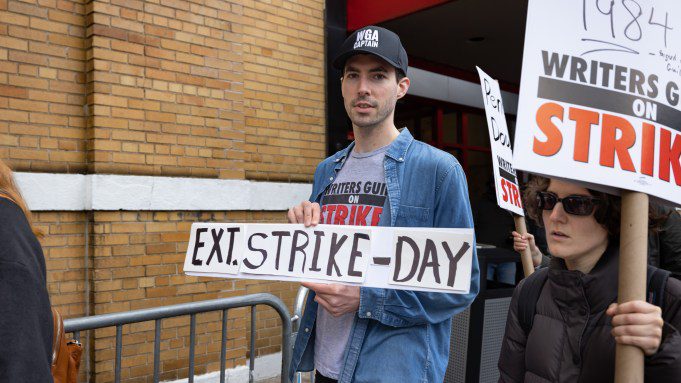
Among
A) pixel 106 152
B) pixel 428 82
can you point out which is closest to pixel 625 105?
pixel 106 152

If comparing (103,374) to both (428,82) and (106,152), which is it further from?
(428,82)

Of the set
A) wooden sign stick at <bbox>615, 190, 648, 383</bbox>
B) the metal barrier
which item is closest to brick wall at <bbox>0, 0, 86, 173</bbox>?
the metal barrier

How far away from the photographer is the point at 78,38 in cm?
430

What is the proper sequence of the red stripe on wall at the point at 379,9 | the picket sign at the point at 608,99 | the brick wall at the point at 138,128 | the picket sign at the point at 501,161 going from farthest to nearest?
1. the red stripe on wall at the point at 379,9
2. the brick wall at the point at 138,128
3. the picket sign at the point at 501,161
4. the picket sign at the point at 608,99

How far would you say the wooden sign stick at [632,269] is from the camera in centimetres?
119

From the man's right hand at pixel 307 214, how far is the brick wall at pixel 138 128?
9.32 ft

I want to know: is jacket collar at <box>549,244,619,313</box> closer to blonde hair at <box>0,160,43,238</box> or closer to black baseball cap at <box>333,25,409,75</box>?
black baseball cap at <box>333,25,409,75</box>

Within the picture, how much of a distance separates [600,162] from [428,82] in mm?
7522

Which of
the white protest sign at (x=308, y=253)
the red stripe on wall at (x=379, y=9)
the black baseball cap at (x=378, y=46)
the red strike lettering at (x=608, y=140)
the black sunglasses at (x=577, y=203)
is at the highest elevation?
the red stripe on wall at (x=379, y=9)

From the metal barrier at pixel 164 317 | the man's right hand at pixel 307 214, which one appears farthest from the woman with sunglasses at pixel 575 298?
the metal barrier at pixel 164 317

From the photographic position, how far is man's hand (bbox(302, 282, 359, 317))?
1.72m

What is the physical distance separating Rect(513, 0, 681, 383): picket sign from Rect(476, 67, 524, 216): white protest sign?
1.40 metres

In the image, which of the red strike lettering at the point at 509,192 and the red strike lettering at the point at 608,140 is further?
the red strike lettering at the point at 509,192

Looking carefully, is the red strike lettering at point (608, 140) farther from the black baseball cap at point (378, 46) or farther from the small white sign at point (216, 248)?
the small white sign at point (216, 248)
